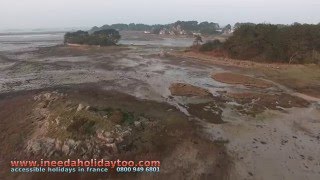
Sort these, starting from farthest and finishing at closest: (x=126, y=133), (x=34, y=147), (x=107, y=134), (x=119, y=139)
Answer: (x=126, y=133)
(x=107, y=134)
(x=119, y=139)
(x=34, y=147)

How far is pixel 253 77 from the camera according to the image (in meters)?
39.5

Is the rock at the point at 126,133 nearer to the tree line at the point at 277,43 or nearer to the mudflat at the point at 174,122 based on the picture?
the mudflat at the point at 174,122

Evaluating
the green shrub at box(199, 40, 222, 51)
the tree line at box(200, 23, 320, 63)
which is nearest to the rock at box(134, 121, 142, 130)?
the tree line at box(200, 23, 320, 63)

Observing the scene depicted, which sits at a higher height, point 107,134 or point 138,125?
point 107,134

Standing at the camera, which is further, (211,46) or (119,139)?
(211,46)

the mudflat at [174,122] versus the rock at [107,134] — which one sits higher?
the rock at [107,134]

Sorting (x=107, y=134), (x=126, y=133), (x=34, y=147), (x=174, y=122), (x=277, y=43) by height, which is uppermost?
(x=277, y=43)

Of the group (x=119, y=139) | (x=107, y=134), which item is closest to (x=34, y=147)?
(x=107, y=134)

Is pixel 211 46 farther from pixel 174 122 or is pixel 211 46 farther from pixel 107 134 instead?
pixel 107 134

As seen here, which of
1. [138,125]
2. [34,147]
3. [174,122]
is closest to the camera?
[34,147]

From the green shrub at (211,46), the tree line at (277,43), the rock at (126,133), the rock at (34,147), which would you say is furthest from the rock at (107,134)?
the green shrub at (211,46)

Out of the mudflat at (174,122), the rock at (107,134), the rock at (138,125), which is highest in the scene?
the rock at (107,134)

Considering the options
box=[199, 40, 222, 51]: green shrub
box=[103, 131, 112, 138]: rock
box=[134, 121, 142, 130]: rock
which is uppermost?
box=[199, 40, 222, 51]: green shrub

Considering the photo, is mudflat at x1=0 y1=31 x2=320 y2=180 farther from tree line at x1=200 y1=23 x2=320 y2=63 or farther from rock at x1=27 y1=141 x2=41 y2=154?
tree line at x1=200 y1=23 x2=320 y2=63
